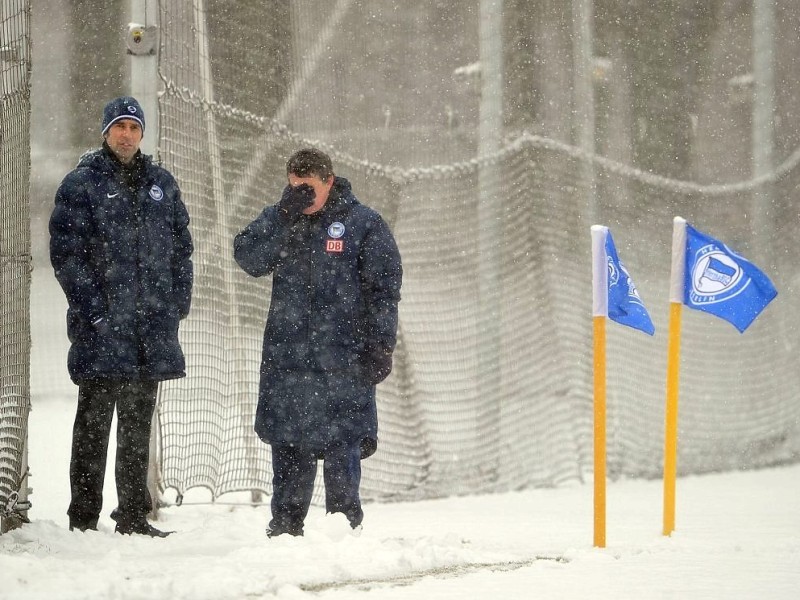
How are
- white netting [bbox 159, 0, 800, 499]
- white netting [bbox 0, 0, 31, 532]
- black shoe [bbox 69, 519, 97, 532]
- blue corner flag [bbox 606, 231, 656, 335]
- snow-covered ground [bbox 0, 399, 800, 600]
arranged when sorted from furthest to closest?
white netting [bbox 159, 0, 800, 499] → blue corner flag [bbox 606, 231, 656, 335] → white netting [bbox 0, 0, 31, 532] → black shoe [bbox 69, 519, 97, 532] → snow-covered ground [bbox 0, 399, 800, 600]

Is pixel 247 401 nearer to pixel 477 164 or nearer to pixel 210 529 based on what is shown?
pixel 210 529

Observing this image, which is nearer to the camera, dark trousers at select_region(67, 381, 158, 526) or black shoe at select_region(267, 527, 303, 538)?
black shoe at select_region(267, 527, 303, 538)

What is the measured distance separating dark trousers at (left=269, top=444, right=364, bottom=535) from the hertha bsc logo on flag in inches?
30.3

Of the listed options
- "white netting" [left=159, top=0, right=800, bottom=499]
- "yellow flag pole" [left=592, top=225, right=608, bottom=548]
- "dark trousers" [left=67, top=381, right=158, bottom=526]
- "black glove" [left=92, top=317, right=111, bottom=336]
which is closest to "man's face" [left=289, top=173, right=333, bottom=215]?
"black glove" [left=92, top=317, right=111, bottom=336]

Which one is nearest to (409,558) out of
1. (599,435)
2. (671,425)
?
(599,435)

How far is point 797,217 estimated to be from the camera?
A: 1131 centimetres

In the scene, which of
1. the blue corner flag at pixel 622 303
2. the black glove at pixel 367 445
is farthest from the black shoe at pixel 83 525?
the blue corner flag at pixel 622 303

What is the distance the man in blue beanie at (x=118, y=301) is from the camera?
5.47 metres

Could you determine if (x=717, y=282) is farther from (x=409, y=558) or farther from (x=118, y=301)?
(x=118, y=301)

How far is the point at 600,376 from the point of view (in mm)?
5742

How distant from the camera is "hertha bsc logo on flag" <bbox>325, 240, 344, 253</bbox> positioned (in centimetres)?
545

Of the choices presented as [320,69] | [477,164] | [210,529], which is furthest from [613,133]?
[210,529]

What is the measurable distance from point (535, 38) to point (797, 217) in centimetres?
286

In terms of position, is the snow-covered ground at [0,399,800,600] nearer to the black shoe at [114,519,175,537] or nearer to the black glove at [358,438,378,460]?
the black shoe at [114,519,175,537]
